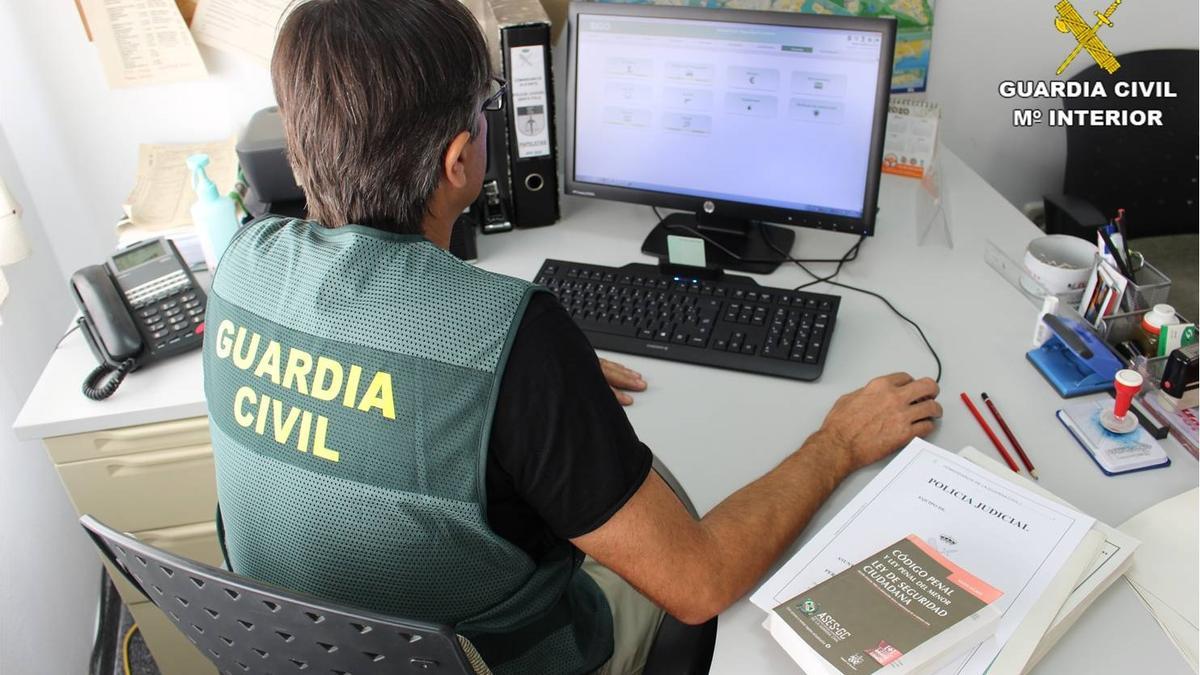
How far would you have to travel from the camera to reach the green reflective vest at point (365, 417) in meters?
0.82

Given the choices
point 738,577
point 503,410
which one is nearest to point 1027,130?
point 738,577

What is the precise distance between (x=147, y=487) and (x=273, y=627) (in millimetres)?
834

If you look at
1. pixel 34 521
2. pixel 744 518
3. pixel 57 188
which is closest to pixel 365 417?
pixel 744 518

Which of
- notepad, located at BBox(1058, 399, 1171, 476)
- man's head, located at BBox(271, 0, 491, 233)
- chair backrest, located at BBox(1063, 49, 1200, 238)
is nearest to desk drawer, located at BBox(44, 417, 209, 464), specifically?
man's head, located at BBox(271, 0, 491, 233)

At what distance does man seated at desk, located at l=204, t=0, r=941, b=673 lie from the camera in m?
0.83

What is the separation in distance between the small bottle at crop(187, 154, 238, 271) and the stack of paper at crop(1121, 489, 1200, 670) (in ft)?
4.57

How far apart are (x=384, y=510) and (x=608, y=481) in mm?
214

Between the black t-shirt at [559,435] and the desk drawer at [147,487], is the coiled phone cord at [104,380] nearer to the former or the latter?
the desk drawer at [147,487]

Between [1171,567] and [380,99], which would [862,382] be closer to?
[1171,567]

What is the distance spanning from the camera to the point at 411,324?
0.83 meters

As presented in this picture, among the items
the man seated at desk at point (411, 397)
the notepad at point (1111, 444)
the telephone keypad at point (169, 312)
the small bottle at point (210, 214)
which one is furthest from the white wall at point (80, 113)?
the notepad at point (1111, 444)

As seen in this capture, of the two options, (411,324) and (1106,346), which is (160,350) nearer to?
(411,324)

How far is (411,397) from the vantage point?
825 mm

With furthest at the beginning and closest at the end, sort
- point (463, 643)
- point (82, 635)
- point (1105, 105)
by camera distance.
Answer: point (1105, 105) → point (82, 635) → point (463, 643)
